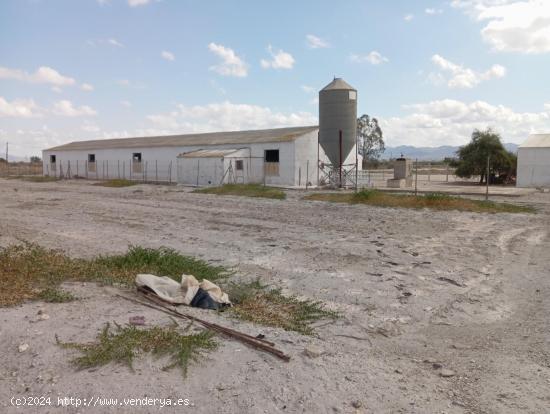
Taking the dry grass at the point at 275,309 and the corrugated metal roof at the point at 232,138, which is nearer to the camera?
the dry grass at the point at 275,309

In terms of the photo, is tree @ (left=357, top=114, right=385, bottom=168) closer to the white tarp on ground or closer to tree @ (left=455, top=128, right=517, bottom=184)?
tree @ (left=455, top=128, right=517, bottom=184)

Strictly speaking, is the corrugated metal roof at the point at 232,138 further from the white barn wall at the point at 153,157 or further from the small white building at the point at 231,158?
the white barn wall at the point at 153,157

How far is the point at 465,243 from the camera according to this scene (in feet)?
38.0

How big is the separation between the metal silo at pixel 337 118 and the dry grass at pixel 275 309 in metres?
24.1

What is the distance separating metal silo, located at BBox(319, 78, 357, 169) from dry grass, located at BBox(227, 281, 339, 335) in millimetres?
24134

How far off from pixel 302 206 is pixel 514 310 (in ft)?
40.8

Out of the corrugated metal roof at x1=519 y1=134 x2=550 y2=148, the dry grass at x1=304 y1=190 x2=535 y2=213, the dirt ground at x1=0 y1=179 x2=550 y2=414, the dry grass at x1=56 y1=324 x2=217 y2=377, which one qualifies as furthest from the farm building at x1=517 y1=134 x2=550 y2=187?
the dry grass at x1=56 y1=324 x2=217 y2=377

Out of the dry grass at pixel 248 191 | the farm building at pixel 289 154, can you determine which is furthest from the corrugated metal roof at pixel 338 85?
the dry grass at pixel 248 191

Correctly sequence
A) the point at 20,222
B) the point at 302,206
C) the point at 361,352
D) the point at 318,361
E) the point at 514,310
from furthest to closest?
the point at 302,206, the point at 20,222, the point at 514,310, the point at 361,352, the point at 318,361

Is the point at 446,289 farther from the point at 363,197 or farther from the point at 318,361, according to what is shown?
the point at 363,197

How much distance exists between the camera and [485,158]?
1379 inches

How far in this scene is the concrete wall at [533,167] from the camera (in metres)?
31.0

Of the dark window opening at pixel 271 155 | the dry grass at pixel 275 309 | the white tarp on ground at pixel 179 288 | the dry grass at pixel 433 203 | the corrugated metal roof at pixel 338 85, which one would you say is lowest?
the dry grass at pixel 275 309

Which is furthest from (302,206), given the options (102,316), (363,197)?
(102,316)
